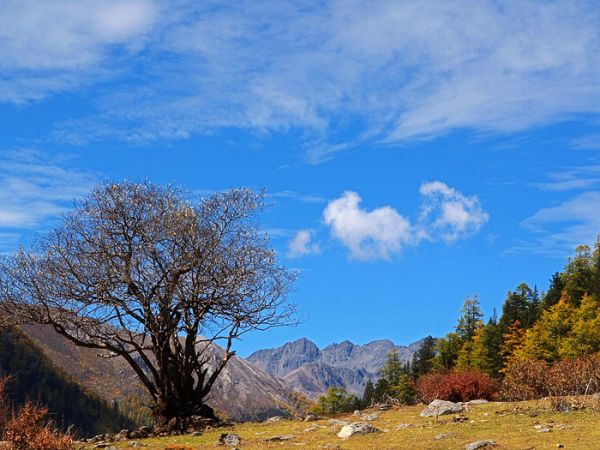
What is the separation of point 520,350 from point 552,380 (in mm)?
53618

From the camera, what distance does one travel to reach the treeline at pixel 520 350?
110 ft

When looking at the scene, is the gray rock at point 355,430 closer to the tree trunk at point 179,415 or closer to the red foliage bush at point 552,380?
the red foliage bush at point 552,380

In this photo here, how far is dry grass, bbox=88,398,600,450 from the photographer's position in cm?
1947

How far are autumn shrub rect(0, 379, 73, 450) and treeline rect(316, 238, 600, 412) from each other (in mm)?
21095

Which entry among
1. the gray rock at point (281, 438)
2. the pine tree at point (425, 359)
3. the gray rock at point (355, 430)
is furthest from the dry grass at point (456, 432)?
the pine tree at point (425, 359)

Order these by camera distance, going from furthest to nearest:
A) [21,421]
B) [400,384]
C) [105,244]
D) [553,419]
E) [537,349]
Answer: [400,384] → [537,349] → [105,244] → [553,419] → [21,421]

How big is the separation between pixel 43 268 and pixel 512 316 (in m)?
89.5

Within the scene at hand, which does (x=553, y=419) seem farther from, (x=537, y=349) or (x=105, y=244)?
(x=537, y=349)

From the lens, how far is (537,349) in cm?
7950

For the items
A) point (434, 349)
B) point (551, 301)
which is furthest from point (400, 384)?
point (551, 301)

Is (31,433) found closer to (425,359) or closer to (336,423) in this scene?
(336,423)

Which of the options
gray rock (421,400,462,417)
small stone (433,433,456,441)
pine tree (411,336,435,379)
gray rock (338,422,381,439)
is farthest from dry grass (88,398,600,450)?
pine tree (411,336,435,379)

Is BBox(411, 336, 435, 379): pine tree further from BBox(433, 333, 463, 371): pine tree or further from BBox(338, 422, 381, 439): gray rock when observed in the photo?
BBox(338, 422, 381, 439): gray rock

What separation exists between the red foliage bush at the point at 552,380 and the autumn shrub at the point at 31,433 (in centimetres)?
1952
